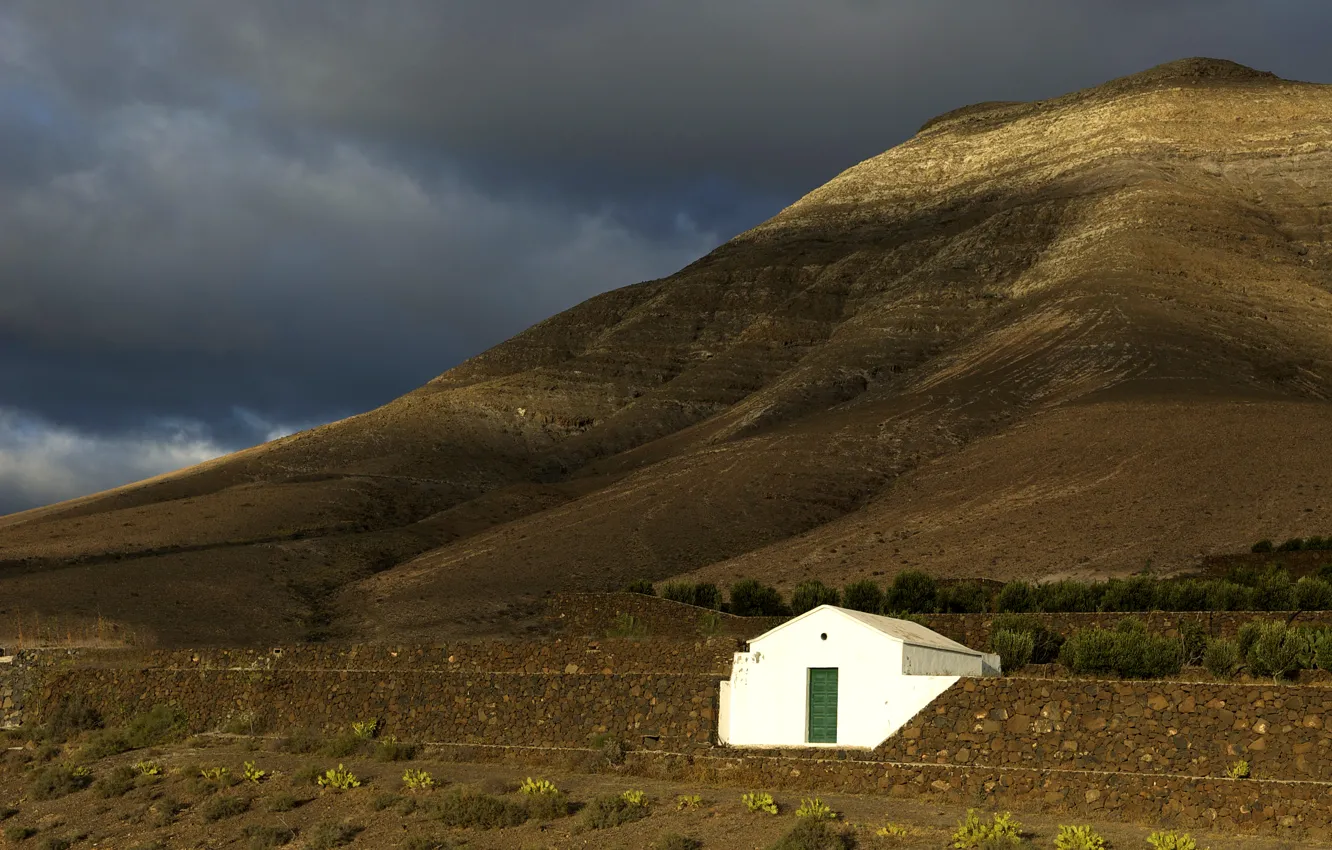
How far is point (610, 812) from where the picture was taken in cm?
1845

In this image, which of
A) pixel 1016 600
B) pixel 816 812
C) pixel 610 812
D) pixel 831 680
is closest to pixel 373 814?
pixel 610 812

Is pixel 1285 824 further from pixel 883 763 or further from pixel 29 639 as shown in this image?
pixel 29 639

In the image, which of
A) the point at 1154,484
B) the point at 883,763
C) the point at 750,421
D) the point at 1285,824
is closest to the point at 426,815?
the point at 883,763

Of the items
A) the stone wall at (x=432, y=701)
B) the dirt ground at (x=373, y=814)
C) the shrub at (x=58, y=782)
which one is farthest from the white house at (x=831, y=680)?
A: the shrub at (x=58, y=782)

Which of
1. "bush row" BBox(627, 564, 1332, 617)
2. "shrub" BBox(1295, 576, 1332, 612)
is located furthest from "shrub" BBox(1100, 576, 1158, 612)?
"shrub" BBox(1295, 576, 1332, 612)

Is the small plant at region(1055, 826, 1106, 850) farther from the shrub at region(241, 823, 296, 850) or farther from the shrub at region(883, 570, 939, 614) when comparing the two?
→ the shrub at region(883, 570, 939, 614)

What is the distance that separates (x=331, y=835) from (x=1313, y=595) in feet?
62.0

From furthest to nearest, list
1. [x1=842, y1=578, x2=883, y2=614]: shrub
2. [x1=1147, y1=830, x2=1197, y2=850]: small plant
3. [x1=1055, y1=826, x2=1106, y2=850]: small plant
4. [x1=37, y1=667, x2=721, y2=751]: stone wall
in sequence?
[x1=842, y1=578, x2=883, y2=614]: shrub, [x1=37, y1=667, x2=721, y2=751]: stone wall, [x1=1055, y1=826, x2=1106, y2=850]: small plant, [x1=1147, y1=830, x2=1197, y2=850]: small plant

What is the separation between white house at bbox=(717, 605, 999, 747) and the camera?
2042cm

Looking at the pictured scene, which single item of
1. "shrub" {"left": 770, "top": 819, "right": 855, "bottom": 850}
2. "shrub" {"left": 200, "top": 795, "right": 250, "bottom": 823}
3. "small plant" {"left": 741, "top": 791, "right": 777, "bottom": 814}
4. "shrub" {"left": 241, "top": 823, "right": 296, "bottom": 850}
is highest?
"small plant" {"left": 741, "top": 791, "right": 777, "bottom": 814}

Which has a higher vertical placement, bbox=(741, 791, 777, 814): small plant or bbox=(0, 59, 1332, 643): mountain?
bbox=(0, 59, 1332, 643): mountain

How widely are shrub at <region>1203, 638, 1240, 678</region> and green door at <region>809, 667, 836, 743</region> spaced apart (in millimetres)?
5702

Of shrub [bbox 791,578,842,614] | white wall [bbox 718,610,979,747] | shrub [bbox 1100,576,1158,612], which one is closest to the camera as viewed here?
white wall [bbox 718,610,979,747]

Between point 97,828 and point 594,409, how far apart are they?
235 ft
